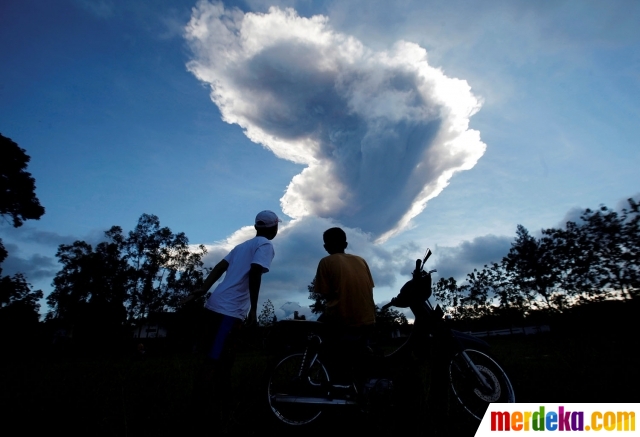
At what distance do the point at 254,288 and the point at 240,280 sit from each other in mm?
226

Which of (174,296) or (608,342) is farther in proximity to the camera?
(174,296)

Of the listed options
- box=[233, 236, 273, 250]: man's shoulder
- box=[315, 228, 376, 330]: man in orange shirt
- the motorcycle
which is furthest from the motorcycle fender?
box=[233, 236, 273, 250]: man's shoulder

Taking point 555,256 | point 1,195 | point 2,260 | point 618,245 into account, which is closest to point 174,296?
point 2,260

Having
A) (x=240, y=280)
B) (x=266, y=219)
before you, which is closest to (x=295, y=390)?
(x=240, y=280)

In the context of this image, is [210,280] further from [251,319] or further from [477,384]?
[477,384]

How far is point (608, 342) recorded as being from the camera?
7.98 m

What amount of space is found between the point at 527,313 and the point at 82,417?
74.5 metres

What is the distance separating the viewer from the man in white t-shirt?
3033mm

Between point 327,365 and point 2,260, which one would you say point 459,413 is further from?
point 2,260

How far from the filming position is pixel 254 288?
3.21m

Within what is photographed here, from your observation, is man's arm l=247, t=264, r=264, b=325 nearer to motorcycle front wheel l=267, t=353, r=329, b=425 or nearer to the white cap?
the white cap

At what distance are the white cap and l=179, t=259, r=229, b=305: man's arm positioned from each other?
0.58 meters

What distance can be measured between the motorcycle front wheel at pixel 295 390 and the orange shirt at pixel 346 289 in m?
0.59

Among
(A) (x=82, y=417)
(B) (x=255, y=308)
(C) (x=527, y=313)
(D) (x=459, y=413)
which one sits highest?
(C) (x=527, y=313)
